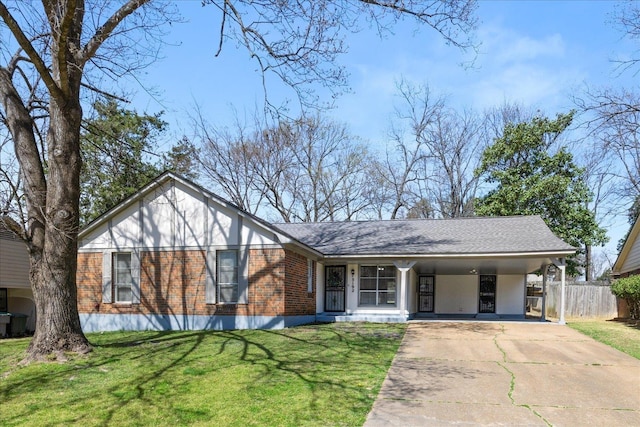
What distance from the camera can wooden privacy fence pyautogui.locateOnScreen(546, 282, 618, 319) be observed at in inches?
829

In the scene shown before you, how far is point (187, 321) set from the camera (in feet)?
43.7

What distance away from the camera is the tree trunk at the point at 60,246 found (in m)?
8.70

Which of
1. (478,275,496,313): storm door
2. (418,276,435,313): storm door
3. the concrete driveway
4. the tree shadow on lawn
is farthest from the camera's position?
(418,276,435,313): storm door

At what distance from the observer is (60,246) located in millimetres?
8852

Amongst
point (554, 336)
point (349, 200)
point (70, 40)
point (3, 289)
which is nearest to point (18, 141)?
point (70, 40)

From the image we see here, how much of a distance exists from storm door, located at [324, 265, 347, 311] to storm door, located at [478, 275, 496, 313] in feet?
20.9

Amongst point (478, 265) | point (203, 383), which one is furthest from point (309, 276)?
point (203, 383)

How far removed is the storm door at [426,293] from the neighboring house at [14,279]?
50.0 feet

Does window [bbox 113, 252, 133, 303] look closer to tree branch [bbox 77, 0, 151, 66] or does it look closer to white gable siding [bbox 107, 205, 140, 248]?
white gable siding [bbox 107, 205, 140, 248]

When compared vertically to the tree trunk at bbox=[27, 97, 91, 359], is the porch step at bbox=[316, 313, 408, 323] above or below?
below

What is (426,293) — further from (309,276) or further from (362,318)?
(309,276)

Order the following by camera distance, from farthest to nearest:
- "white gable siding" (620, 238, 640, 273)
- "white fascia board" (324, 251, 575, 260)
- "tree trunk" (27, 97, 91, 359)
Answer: "white gable siding" (620, 238, 640, 273), "white fascia board" (324, 251, 575, 260), "tree trunk" (27, 97, 91, 359)

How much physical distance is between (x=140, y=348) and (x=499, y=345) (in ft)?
26.1

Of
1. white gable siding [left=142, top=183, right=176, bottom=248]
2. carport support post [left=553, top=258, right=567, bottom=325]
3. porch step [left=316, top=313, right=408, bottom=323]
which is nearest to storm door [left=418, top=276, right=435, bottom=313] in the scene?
porch step [left=316, top=313, right=408, bottom=323]
